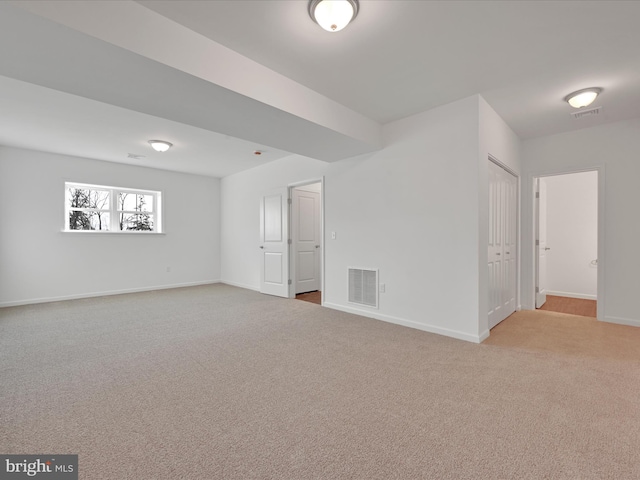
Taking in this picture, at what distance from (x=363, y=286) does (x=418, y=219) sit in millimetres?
1250

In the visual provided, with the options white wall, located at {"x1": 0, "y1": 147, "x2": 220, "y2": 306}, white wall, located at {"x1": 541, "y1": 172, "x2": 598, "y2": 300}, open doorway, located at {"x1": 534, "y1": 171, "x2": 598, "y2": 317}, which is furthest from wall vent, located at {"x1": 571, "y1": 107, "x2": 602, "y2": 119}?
white wall, located at {"x1": 0, "y1": 147, "x2": 220, "y2": 306}

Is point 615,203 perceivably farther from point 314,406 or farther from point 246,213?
point 246,213

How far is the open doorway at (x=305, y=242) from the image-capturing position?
5738 millimetres

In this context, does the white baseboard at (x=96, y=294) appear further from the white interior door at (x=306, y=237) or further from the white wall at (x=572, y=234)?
the white wall at (x=572, y=234)

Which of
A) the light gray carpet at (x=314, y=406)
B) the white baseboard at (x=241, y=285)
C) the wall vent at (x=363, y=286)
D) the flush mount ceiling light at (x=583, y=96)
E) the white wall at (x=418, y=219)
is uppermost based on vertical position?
the flush mount ceiling light at (x=583, y=96)

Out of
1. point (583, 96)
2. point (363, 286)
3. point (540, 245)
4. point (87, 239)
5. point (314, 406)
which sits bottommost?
point (314, 406)

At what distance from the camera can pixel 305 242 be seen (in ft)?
20.3

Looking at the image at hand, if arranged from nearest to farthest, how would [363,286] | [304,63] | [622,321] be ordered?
[304,63] → [622,321] → [363,286]

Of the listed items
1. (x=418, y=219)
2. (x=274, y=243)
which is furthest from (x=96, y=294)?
(x=418, y=219)

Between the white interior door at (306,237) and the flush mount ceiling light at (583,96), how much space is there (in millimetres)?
4211

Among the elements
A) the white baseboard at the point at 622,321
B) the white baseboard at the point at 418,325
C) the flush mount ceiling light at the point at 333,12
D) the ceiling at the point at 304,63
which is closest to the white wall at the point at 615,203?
the white baseboard at the point at 622,321

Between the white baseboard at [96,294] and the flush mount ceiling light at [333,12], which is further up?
the flush mount ceiling light at [333,12]

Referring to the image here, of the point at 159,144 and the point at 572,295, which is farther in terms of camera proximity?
the point at 572,295

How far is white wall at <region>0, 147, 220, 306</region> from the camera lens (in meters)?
4.96
